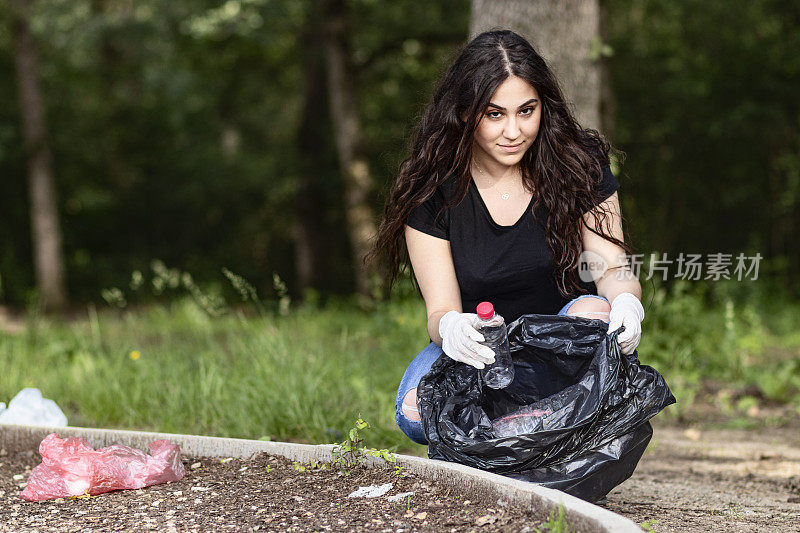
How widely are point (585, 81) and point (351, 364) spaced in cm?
198

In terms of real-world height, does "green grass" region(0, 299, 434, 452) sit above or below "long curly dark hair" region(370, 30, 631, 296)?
below

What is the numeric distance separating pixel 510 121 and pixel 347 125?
355 inches

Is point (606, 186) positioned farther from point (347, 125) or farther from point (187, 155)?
point (187, 155)

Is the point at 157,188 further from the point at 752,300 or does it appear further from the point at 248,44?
the point at 752,300

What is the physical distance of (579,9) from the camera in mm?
4703

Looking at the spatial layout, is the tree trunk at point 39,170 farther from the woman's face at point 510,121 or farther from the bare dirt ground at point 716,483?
the woman's face at point 510,121

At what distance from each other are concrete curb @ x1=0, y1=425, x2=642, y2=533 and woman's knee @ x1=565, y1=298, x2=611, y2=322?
0.61 m

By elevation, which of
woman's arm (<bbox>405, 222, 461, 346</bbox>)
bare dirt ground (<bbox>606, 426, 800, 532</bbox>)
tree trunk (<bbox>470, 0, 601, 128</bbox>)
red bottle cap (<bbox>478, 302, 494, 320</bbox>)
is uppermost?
tree trunk (<bbox>470, 0, 601, 128</bbox>)

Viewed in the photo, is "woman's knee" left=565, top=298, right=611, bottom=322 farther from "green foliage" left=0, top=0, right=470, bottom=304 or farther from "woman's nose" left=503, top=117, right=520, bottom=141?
"green foliage" left=0, top=0, right=470, bottom=304

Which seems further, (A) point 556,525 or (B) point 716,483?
(B) point 716,483

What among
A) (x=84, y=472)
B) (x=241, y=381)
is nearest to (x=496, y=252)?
(x=84, y=472)

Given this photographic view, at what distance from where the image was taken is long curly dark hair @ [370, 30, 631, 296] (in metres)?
2.77

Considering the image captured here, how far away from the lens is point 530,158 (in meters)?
2.94

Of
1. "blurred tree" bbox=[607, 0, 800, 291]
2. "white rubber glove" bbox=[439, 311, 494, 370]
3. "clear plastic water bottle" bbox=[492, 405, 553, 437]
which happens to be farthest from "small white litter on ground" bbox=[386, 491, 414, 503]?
"blurred tree" bbox=[607, 0, 800, 291]
